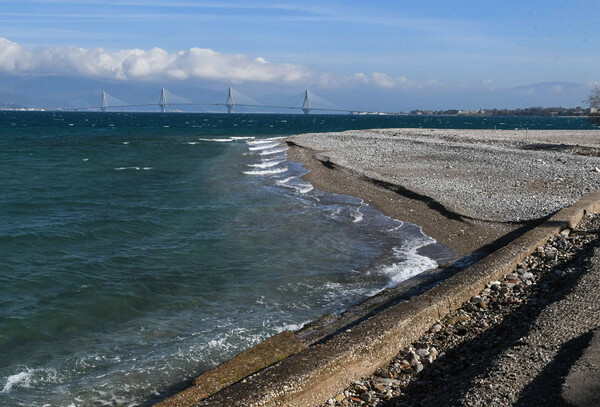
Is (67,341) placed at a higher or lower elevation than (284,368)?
lower

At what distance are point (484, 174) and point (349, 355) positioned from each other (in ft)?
57.5

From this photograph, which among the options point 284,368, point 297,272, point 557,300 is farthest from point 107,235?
point 557,300

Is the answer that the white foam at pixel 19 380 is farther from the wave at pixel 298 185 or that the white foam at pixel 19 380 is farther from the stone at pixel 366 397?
the wave at pixel 298 185

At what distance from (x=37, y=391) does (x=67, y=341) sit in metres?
1.53

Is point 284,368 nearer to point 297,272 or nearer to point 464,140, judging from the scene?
point 297,272

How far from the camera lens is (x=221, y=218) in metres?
16.5

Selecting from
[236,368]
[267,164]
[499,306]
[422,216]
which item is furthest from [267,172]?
[236,368]

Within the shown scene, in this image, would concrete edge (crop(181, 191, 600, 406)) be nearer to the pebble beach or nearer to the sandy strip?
the pebble beach

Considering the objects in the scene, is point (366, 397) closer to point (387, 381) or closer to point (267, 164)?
point (387, 381)

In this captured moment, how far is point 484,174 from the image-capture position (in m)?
21.6

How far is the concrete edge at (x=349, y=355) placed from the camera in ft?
16.4

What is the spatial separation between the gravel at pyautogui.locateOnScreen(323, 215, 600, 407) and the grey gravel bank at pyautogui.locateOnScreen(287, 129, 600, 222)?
6.46 meters

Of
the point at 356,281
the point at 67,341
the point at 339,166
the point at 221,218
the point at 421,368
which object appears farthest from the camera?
the point at 339,166

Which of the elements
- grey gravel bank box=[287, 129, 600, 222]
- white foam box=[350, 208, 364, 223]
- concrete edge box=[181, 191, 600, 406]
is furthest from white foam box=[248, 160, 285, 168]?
concrete edge box=[181, 191, 600, 406]
